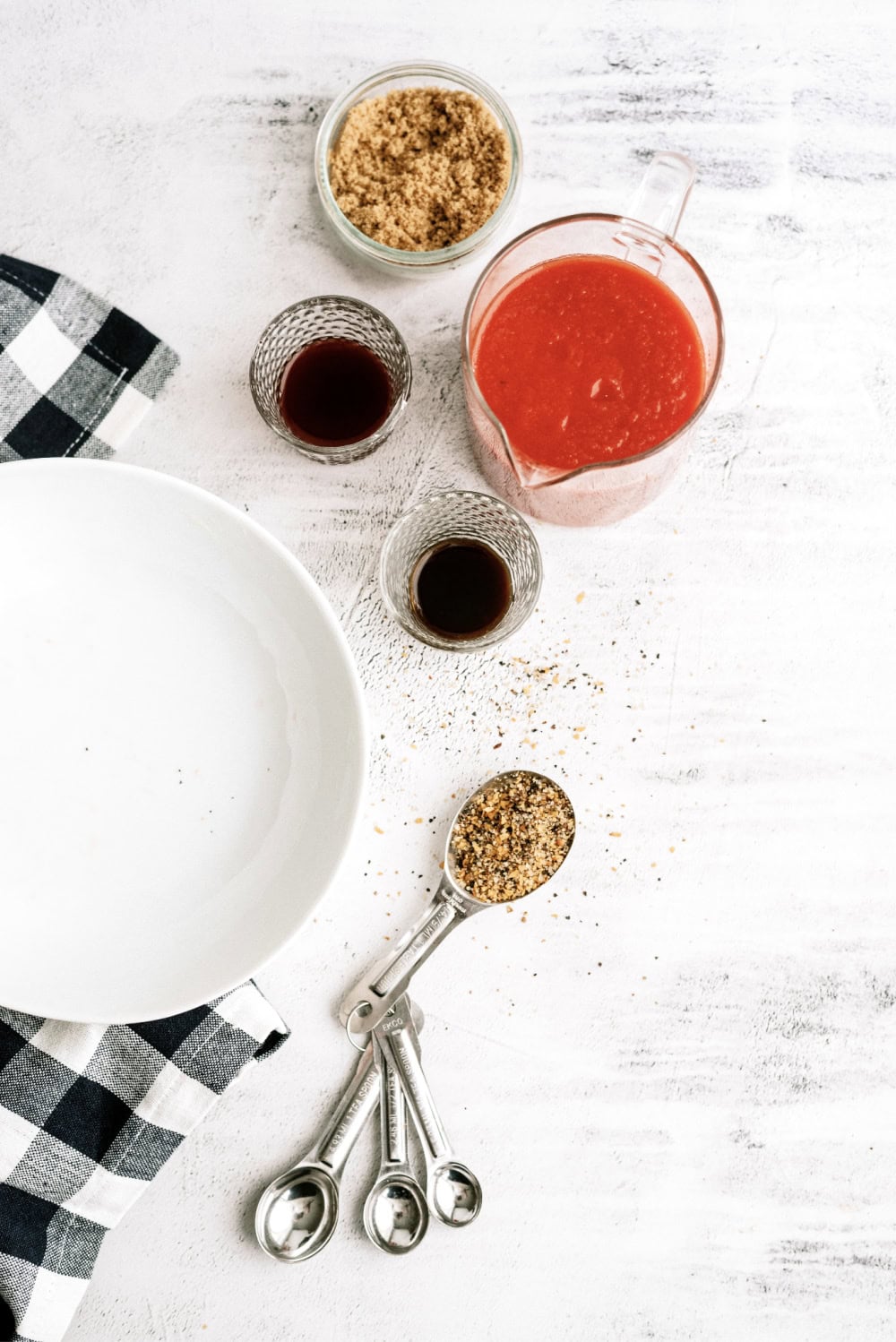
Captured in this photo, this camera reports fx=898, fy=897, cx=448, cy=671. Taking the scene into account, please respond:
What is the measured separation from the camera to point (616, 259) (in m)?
0.96

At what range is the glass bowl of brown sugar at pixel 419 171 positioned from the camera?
1015 mm

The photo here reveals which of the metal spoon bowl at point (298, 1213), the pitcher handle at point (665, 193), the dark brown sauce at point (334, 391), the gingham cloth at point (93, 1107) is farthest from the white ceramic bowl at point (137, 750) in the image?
the pitcher handle at point (665, 193)

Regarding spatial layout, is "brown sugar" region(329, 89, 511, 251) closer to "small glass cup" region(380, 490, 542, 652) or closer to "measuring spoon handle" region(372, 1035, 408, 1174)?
"small glass cup" region(380, 490, 542, 652)

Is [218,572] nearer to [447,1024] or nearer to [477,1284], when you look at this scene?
[447,1024]

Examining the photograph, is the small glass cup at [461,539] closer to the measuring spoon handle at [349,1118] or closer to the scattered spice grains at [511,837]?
the scattered spice grains at [511,837]

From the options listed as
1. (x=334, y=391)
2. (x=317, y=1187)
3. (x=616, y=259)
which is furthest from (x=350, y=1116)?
(x=616, y=259)

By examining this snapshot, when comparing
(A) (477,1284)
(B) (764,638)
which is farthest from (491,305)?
(A) (477,1284)

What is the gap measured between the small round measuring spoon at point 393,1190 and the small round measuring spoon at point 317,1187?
16 mm

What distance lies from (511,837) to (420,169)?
30.1 inches

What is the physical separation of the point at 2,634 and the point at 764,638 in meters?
0.89

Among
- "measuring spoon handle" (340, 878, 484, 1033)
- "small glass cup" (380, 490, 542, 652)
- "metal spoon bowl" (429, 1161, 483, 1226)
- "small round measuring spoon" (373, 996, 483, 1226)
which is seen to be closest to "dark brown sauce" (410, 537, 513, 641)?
"small glass cup" (380, 490, 542, 652)

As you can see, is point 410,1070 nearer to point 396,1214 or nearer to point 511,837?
point 396,1214

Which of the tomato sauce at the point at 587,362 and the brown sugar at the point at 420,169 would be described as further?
the brown sugar at the point at 420,169

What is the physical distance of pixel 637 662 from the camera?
109 centimetres
